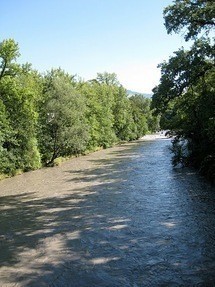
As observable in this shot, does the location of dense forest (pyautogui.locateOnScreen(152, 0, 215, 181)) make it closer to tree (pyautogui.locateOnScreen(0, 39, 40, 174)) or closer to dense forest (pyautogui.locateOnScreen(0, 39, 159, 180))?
dense forest (pyautogui.locateOnScreen(0, 39, 159, 180))

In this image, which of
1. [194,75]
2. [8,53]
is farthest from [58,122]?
[194,75]

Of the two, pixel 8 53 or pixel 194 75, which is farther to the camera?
pixel 8 53

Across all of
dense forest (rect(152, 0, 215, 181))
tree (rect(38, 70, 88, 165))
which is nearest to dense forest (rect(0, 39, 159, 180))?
tree (rect(38, 70, 88, 165))

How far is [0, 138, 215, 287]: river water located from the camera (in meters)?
11.2

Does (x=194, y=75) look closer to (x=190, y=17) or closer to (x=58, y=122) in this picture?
(x=190, y=17)

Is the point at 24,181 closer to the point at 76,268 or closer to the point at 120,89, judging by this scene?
the point at 76,268

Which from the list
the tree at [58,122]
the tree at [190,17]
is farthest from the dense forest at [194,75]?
the tree at [58,122]

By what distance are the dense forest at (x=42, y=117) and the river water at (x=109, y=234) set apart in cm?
798

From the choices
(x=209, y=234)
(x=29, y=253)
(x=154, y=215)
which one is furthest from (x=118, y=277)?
(x=154, y=215)

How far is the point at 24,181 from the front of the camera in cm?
3042

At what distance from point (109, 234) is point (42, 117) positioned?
101ft

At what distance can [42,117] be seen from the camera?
143ft

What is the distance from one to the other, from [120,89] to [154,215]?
70547 millimetres

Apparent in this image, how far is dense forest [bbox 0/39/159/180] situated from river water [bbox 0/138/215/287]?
7980 mm
